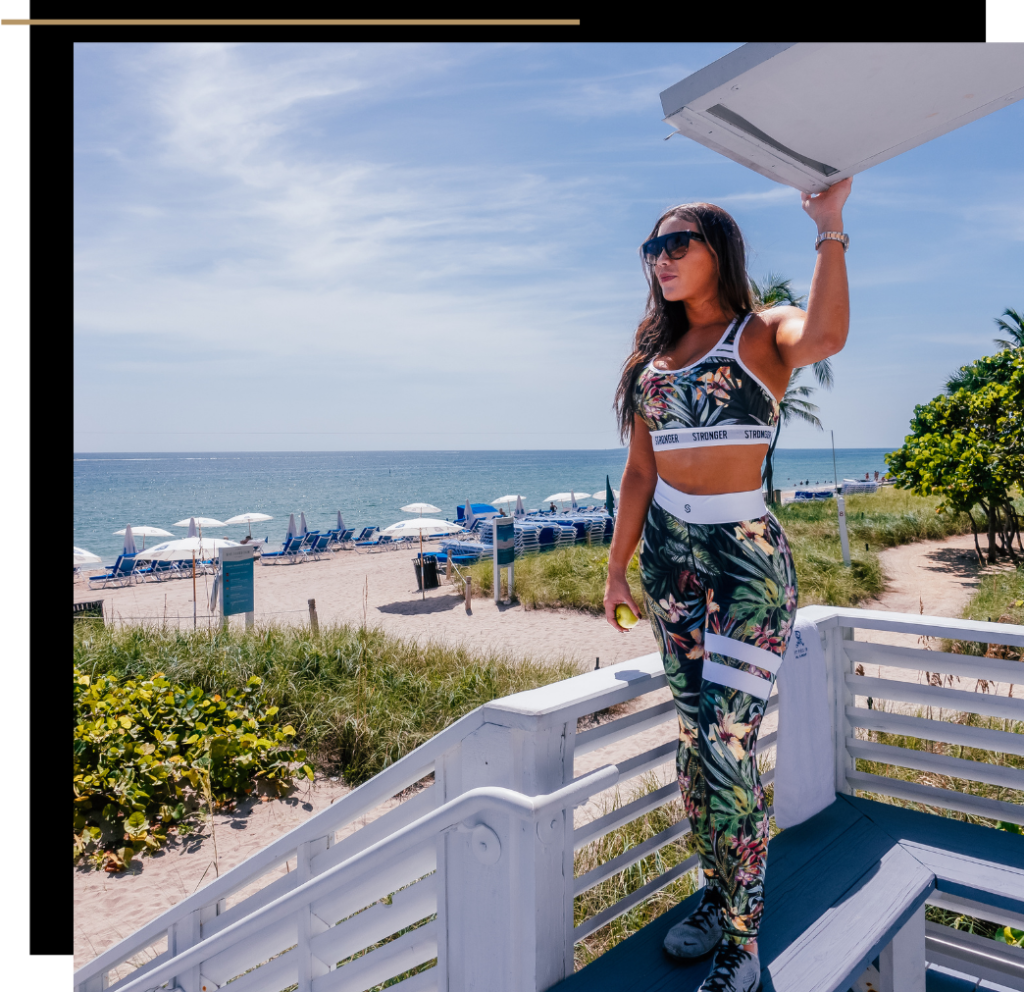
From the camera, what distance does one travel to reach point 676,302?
67.9 inches

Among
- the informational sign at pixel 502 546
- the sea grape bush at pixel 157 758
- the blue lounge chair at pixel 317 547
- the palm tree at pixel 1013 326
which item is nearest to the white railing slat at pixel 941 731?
the sea grape bush at pixel 157 758

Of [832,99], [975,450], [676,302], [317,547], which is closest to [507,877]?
[676,302]

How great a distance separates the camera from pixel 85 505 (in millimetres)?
59719

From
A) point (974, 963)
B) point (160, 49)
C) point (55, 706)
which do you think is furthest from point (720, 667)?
point (160, 49)

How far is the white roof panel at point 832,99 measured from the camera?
1345mm

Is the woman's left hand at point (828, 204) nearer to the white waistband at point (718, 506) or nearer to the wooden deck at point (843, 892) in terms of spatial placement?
the white waistband at point (718, 506)

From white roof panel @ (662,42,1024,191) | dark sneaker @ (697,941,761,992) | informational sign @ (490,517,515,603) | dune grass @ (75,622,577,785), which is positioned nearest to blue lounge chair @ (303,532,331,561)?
informational sign @ (490,517,515,603)

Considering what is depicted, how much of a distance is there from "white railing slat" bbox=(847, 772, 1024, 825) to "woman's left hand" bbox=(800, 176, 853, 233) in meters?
1.81

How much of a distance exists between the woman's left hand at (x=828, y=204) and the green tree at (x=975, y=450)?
36.8ft

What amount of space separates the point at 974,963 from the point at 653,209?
2381 millimetres

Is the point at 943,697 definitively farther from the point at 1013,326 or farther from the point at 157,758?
the point at 1013,326

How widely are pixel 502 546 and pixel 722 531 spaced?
1079 centimetres

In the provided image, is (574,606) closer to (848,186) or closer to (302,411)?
(848,186)
